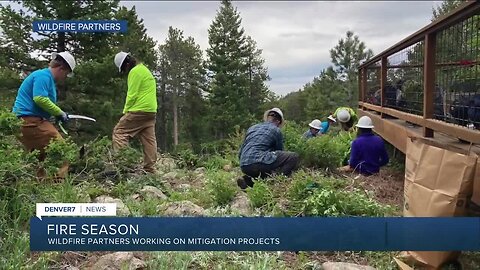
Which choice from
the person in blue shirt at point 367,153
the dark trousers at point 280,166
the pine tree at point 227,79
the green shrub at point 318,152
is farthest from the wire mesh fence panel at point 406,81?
the pine tree at point 227,79

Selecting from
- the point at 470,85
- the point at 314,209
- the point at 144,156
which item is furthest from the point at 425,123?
the point at 144,156

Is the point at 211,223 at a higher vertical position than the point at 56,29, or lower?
lower

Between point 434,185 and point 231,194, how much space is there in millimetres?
1816

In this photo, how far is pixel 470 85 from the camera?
2.76 meters

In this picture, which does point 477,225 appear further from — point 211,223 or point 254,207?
point 254,207

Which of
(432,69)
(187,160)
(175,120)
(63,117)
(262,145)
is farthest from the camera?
(175,120)

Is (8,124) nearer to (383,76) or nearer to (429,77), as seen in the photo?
(429,77)

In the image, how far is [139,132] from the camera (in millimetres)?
5039

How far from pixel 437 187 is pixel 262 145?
2.40 m

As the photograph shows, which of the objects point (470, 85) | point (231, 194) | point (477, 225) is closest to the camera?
point (477, 225)

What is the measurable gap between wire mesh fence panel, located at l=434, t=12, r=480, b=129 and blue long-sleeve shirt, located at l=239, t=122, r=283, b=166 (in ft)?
5.05

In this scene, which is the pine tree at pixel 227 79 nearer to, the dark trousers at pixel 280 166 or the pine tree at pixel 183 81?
the pine tree at pixel 183 81

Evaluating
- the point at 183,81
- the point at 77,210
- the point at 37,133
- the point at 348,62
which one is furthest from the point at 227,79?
the point at 77,210

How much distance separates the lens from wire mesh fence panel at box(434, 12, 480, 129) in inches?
105
